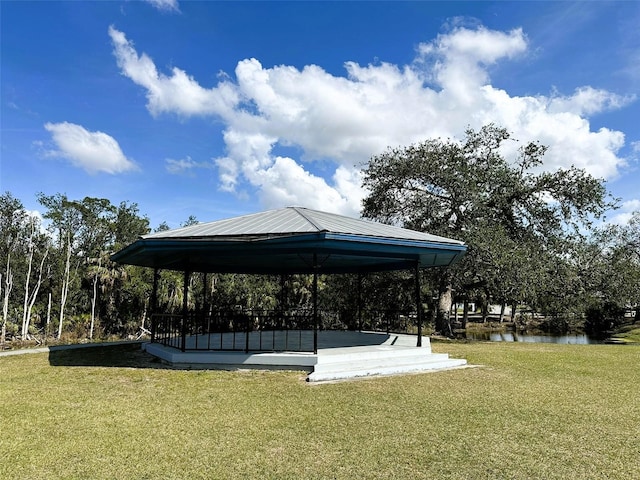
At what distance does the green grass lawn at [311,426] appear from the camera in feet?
12.1

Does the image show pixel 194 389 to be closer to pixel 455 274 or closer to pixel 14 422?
pixel 14 422

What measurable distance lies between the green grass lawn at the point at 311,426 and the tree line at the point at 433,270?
837cm

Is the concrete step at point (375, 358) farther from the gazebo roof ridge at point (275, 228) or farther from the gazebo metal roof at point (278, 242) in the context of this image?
the gazebo roof ridge at point (275, 228)

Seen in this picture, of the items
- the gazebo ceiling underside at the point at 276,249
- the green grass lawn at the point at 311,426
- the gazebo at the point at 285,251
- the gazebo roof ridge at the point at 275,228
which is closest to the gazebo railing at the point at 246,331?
the gazebo at the point at 285,251

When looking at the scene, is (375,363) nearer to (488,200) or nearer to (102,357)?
(102,357)

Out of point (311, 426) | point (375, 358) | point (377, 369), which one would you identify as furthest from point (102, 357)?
point (311, 426)

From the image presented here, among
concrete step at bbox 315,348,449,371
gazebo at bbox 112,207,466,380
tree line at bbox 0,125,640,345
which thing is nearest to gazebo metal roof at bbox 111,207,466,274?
gazebo at bbox 112,207,466,380

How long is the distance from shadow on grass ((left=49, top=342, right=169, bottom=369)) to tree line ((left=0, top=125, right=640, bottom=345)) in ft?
13.8

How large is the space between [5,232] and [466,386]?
908 inches

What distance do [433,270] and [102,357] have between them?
12.7m

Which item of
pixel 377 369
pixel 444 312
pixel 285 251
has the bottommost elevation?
pixel 377 369

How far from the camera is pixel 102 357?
397 inches

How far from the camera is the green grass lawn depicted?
370 centimetres

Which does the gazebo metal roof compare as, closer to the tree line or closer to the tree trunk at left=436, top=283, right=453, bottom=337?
the tree line
